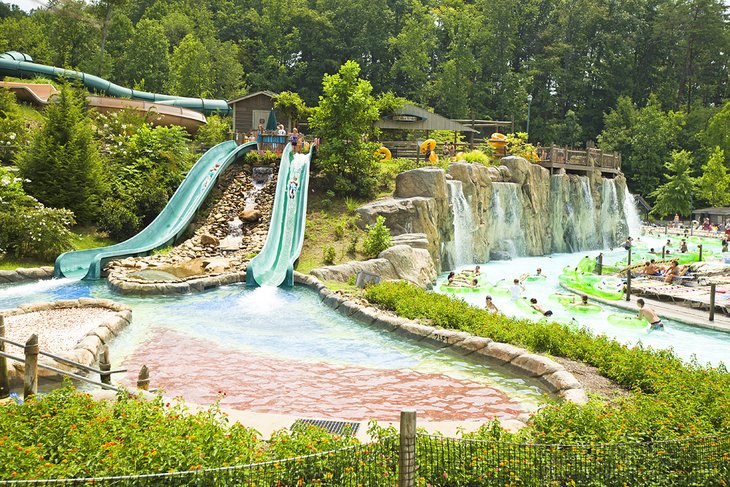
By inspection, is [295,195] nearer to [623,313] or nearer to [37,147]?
[37,147]

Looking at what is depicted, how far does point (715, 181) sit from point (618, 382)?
166 feet

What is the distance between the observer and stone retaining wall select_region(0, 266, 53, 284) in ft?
57.4

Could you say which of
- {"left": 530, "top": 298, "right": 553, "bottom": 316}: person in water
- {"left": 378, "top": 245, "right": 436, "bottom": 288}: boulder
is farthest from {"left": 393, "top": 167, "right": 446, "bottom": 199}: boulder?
{"left": 530, "top": 298, "right": 553, "bottom": 316}: person in water

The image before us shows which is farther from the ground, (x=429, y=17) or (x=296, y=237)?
(x=429, y=17)

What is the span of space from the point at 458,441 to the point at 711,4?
69.0 meters

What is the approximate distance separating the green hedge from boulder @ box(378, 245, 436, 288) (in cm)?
558

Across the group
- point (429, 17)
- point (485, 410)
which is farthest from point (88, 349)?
point (429, 17)

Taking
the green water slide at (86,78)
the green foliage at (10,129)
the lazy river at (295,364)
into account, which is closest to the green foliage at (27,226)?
the lazy river at (295,364)

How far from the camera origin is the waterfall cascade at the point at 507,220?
3238 centimetres

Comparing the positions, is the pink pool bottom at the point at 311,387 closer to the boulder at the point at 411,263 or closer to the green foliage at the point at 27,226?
the green foliage at the point at 27,226

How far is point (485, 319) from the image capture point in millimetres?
13578

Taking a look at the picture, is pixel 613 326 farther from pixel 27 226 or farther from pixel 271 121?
pixel 271 121

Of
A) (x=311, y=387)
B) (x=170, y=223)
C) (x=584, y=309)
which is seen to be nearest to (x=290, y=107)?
(x=170, y=223)

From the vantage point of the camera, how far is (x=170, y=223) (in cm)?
2300
